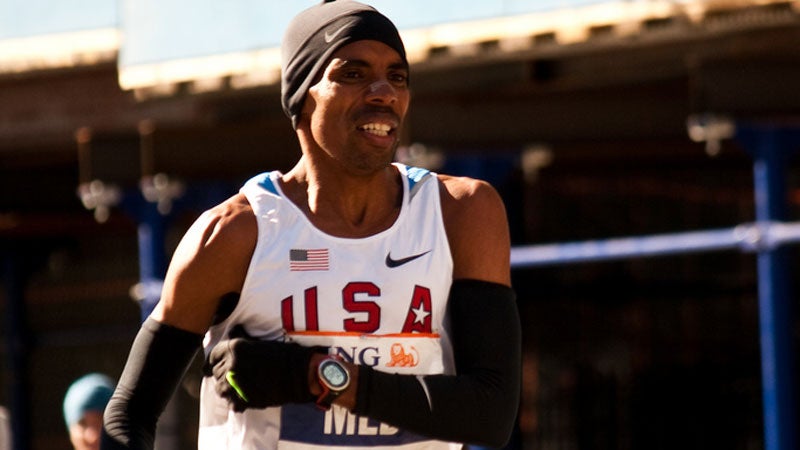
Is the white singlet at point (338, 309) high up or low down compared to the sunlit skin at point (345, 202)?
down

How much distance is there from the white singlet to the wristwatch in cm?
14

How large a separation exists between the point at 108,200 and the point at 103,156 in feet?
0.93

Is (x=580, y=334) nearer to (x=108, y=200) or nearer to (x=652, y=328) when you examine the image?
(x=652, y=328)

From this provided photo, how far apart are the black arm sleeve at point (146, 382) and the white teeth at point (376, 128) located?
50 centimetres

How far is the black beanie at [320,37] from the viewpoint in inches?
116

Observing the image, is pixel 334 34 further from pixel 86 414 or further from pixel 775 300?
pixel 775 300

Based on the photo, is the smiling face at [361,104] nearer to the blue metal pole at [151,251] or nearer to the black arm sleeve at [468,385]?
the black arm sleeve at [468,385]

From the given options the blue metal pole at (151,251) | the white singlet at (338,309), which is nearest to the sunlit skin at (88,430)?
the white singlet at (338,309)

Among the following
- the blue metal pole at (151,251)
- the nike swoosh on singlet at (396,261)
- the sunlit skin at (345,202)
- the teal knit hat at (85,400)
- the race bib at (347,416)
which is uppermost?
the blue metal pole at (151,251)

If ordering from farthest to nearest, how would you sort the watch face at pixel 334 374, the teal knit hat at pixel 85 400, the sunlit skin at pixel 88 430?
the teal knit hat at pixel 85 400 → the sunlit skin at pixel 88 430 → the watch face at pixel 334 374

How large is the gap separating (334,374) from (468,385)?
0.90ft

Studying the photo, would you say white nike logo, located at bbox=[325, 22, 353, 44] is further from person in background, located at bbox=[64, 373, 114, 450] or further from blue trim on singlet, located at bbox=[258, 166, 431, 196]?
person in background, located at bbox=[64, 373, 114, 450]

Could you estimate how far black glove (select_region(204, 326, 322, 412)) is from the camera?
275 cm

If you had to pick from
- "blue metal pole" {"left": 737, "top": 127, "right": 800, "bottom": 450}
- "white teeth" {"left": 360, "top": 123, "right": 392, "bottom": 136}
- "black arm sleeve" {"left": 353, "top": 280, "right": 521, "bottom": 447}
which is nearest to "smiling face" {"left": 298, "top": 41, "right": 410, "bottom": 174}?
"white teeth" {"left": 360, "top": 123, "right": 392, "bottom": 136}
